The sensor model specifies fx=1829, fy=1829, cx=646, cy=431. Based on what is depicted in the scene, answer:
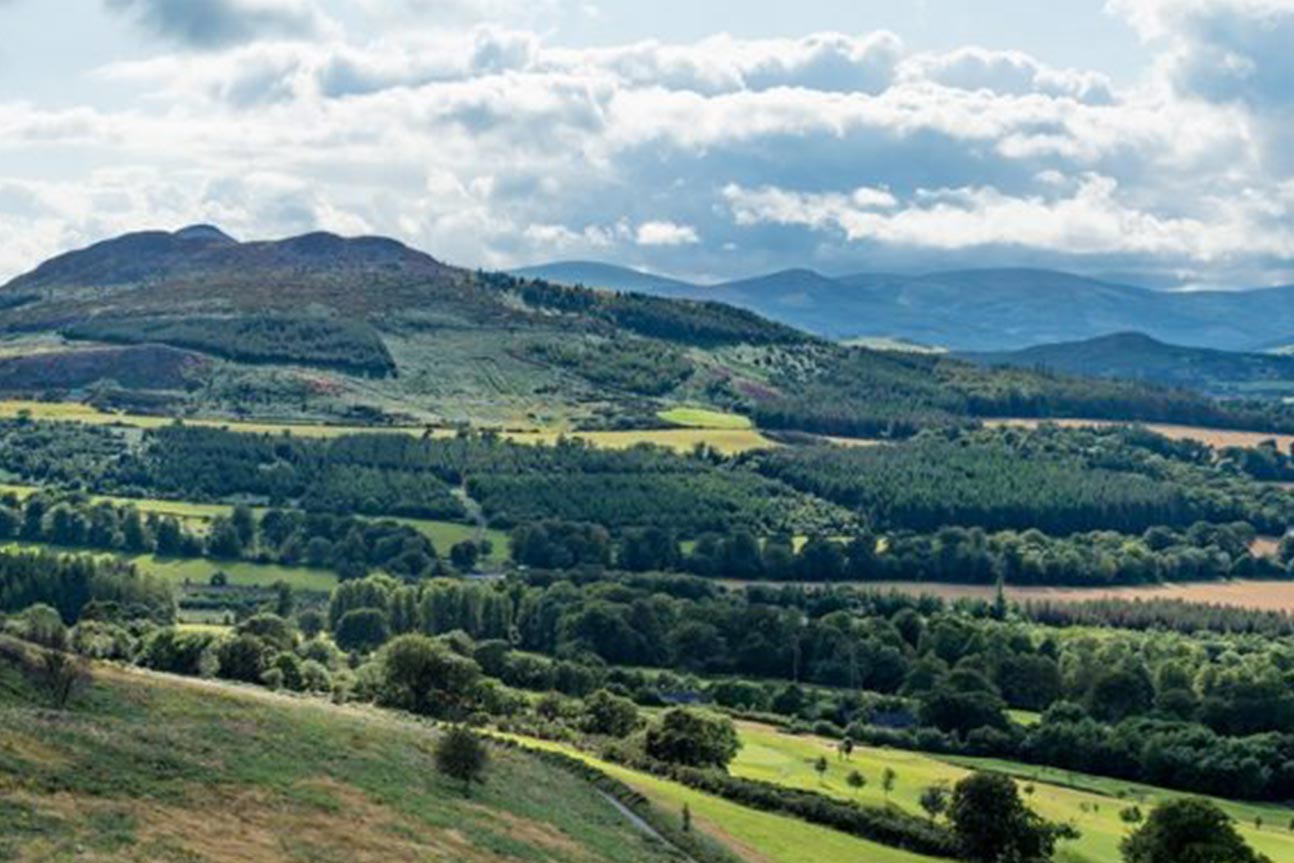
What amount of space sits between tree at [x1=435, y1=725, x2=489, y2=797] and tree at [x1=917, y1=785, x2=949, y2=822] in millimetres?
34360

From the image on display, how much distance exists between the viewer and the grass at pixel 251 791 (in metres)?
68.8

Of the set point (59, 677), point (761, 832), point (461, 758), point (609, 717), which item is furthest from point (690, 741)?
point (59, 677)

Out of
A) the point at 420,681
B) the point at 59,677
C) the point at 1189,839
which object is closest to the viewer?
the point at 59,677

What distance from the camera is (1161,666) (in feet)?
602

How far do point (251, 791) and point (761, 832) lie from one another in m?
33.1

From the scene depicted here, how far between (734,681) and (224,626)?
51843 mm

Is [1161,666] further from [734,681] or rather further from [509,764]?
[509,764]

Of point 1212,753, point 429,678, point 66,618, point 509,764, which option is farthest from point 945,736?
point 66,618

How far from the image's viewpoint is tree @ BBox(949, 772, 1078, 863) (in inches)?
4218

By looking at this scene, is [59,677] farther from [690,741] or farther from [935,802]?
[935,802]

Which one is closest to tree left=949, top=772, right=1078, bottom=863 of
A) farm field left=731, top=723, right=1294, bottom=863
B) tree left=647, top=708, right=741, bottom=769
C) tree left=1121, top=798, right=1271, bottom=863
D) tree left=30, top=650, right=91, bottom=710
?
farm field left=731, top=723, right=1294, bottom=863

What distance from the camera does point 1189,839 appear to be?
10462 cm

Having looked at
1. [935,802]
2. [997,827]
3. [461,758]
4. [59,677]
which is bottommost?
[935,802]

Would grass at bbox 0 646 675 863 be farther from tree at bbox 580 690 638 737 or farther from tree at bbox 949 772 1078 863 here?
tree at bbox 580 690 638 737
